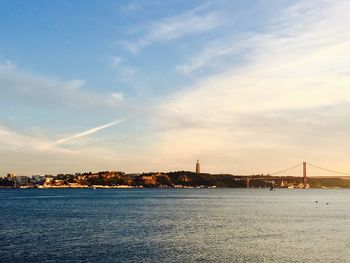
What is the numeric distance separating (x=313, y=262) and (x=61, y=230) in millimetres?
41952

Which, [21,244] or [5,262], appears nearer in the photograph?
[5,262]

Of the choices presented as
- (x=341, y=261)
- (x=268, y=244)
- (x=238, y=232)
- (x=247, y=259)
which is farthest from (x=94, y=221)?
(x=341, y=261)

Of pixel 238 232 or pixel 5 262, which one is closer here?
pixel 5 262

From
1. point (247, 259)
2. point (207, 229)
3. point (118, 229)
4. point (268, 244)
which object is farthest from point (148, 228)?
point (247, 259)

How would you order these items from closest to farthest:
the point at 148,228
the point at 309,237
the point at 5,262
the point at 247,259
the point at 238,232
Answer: the point at 5,262, the point at 247,259, the point at 309,237, the point at 238,232, the point at 148,228

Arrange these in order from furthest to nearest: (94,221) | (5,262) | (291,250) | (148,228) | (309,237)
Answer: (94,221) → (148,228) → (309,237) → (291,250) → (5,262)

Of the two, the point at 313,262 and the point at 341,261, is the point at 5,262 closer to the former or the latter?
the point at 313,262

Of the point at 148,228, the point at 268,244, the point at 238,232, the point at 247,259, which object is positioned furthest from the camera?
the point at 148,228

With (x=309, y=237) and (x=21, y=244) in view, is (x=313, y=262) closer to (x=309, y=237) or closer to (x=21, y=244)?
(x=309, y=237)

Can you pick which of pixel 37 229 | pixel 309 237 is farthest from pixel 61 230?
pixel 309 237

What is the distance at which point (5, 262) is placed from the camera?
46.7 meters

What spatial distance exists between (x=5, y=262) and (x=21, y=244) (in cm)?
1213

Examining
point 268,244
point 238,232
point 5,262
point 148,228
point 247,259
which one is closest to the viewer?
point 5,262

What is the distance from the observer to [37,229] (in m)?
75.2
